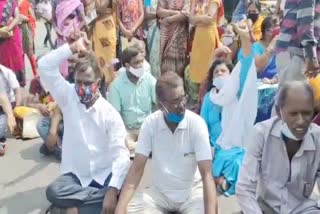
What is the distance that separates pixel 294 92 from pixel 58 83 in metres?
1.65

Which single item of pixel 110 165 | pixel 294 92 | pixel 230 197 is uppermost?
pixel 294 92

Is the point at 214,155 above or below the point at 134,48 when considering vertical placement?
below

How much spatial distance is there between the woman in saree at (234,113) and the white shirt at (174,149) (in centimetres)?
86

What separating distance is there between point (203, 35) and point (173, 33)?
1.35ft

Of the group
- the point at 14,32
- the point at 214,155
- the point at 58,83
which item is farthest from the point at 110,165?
the point at 14,32

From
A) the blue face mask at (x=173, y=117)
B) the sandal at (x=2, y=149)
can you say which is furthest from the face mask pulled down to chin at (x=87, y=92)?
the sandal at (x=2, y=149)

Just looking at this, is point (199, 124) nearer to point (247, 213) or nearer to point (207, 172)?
point (207, 172)

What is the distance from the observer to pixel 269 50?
4.61 metres

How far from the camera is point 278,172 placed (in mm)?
3035

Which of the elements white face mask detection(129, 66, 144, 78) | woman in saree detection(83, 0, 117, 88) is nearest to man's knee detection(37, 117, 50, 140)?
Answer: white face mask detection(129, 66, 144, 78)

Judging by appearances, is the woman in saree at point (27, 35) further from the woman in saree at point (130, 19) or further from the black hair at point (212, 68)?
the black hair at point (212, 68)

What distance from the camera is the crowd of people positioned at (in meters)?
3.04

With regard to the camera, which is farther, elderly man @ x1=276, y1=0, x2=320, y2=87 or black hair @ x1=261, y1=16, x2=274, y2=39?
black hair @ x1=261, y1=16, x2=274, y2=39

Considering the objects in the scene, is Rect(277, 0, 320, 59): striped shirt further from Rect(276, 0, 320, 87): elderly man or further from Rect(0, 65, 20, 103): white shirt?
Rect(0, 65, 20, 103): white shirt
